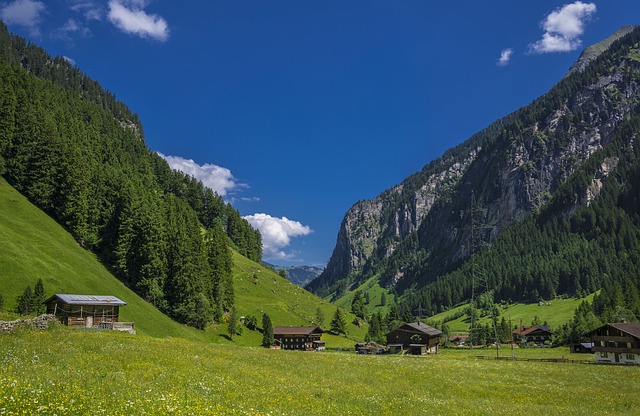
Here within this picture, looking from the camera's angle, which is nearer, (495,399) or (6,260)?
(495,399)

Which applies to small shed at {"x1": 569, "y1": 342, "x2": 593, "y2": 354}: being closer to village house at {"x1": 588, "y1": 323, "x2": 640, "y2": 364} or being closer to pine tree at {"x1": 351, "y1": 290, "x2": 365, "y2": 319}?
village house at {"x1": 588, "y1": 323, "x2": 640, "y2": 364}

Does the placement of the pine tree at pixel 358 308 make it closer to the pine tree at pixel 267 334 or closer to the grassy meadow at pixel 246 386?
the pine tree at pixel 267 334

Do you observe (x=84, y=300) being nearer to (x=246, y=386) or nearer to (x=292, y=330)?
(x=246, y=386)

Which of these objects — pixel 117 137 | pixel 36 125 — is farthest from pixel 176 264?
pixel 117 137

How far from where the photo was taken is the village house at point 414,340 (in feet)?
402

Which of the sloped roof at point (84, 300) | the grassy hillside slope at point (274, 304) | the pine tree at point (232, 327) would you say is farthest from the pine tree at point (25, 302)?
the grassy hillside slope at point (274, 304)

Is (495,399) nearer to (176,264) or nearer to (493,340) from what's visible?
(176,264)

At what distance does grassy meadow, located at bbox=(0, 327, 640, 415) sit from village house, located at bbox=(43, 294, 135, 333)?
2199cm

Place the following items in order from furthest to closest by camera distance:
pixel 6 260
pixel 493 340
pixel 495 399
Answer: pixel 493 340, pixel 6 260, pixel 495 399

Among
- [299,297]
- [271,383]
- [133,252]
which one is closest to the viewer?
[271,383]

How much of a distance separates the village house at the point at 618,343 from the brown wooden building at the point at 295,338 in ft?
230

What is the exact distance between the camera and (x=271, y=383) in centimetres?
2852

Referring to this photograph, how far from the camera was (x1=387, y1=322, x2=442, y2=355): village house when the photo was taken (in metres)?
123

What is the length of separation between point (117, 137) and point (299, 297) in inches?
4181
